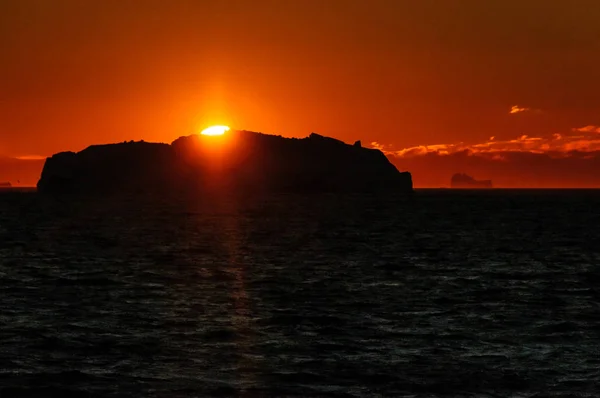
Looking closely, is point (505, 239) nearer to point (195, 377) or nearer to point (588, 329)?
point (588, 329)

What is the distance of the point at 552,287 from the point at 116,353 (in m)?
23.2

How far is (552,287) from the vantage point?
131ft

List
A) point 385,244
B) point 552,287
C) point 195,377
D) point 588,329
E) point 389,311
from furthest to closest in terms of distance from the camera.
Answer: point 385,244, point 552,287, point 389,311, point 588,329, point 195,377

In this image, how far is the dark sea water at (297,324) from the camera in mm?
20422

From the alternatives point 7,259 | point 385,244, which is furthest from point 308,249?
point 7,259

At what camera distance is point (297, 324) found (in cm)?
2836

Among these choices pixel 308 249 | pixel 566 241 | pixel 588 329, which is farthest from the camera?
pixel 566 241

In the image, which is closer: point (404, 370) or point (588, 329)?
point (404, 370)

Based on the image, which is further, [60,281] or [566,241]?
[566,241]

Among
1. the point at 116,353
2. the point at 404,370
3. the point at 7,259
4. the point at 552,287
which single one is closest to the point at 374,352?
the point at 404,370

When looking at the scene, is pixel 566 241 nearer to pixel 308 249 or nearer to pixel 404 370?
pixel 308 249

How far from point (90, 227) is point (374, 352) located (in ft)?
241

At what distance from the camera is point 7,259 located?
2035 inches

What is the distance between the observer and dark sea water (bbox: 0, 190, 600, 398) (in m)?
20.4
